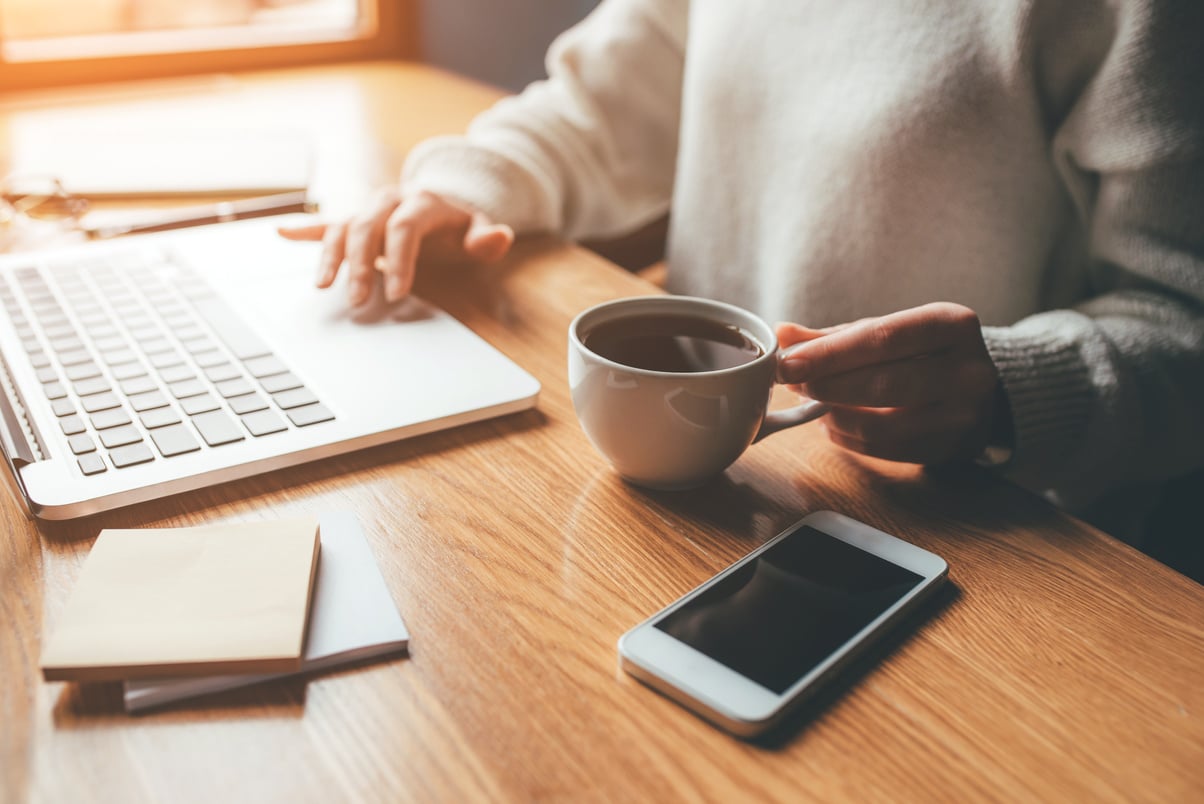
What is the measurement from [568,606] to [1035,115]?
578 millimetres

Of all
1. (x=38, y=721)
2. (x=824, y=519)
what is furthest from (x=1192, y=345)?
(x=38, y=721)

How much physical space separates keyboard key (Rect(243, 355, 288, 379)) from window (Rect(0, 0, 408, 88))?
128 cm

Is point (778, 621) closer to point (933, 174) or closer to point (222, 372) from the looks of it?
point (222, 372)

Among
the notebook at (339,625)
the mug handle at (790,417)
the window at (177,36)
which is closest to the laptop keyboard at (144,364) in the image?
the notebook at (339,625)

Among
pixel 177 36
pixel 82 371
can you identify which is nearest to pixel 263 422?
pixel 82 371

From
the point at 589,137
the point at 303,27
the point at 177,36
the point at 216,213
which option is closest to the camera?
the point at 216,213

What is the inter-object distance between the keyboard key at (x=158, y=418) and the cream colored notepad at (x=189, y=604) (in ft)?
0.31

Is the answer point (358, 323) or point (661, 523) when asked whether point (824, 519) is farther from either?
point (358, 323)

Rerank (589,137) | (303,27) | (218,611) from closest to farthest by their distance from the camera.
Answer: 1. (218,611)
2. (589,137)
3. (303,27)

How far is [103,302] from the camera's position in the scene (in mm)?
646

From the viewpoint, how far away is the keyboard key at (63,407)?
1.64 ft

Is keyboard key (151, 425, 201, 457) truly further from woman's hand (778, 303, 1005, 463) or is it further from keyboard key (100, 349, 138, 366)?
woman's hand (778, 303, 1005, 463)

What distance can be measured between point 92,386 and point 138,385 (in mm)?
26

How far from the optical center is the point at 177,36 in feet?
5.39
